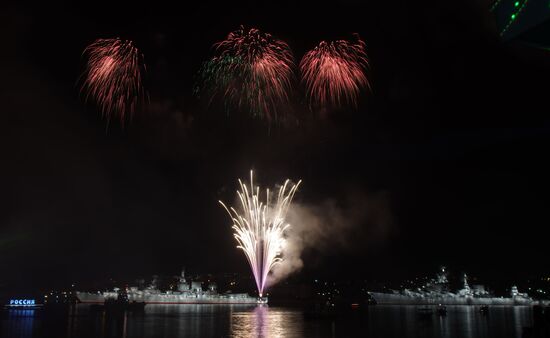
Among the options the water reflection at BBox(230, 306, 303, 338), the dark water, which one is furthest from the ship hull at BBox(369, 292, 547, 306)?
the water reflection at BBox(230, 306, 303, 338)

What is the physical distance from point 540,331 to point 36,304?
7793 centimetres

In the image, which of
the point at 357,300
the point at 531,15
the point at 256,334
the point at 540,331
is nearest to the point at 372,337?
the point at 256,334

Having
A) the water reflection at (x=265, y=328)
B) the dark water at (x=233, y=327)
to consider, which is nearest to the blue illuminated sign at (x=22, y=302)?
the dark water at (x=233, y=327)

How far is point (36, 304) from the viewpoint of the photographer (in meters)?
78.6

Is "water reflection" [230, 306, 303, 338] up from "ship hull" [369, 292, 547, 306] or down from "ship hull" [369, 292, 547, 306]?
up

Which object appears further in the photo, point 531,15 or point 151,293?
point 151,293

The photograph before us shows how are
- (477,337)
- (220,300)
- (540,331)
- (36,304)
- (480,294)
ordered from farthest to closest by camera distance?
(480,294), (220,300), (36,304), (477,337), (540,331)

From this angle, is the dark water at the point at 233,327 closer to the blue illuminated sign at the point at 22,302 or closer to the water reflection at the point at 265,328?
the water reflection at the point at 265,328

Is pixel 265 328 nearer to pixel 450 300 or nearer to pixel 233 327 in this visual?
pixel 233 327

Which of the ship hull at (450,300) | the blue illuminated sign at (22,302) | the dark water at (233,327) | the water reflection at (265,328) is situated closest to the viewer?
the water reflection at (265,328)

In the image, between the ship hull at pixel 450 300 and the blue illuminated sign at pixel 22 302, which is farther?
the ship hull at pixel 450 300

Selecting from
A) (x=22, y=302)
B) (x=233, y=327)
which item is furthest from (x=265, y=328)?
(x=22, y=302)

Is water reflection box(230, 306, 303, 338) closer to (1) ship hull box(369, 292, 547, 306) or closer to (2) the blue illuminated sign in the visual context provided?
(2) the blue illuminated sign

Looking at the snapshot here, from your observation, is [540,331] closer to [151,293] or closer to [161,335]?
[161,335]
